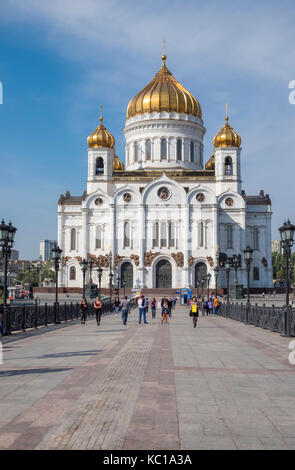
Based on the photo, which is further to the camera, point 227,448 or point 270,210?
point 270,210

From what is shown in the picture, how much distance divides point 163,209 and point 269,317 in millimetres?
44168

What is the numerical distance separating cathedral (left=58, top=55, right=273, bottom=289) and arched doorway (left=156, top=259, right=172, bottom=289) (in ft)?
0.41

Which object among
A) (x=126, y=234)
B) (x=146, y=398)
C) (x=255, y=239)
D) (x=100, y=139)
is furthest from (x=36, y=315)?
(x=255, y=239)

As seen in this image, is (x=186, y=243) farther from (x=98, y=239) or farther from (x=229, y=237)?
(x=98, y=239)

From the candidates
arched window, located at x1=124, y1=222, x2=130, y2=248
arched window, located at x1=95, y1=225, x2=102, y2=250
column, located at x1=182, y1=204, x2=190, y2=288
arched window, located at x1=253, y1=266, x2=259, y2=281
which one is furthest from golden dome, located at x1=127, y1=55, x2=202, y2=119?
arched window, located at x1=253, y1=266, x2=259, y2=281

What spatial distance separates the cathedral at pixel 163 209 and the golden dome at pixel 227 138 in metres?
0.13

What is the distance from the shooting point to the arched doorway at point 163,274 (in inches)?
2429

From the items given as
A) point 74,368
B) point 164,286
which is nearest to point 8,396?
point 74,368

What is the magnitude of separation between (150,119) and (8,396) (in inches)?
2455

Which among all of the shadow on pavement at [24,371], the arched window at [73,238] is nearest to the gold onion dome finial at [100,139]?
the arched window at [73,238]

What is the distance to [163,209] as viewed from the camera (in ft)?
206

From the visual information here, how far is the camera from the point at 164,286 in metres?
61.6

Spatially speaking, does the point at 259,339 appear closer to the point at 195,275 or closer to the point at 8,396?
the point at 8,396
